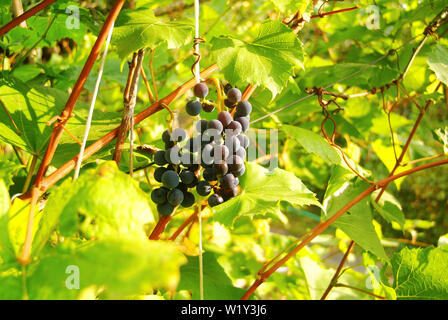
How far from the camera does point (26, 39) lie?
40.2 inches

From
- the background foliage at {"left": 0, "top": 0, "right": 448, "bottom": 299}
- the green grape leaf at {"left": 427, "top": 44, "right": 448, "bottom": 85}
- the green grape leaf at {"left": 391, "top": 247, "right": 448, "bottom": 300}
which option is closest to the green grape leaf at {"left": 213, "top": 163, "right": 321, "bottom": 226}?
the background foliage at {"left": 0, "top": 0, "right": 448, "bottom": 299}

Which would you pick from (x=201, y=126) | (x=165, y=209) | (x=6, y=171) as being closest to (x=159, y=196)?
(x=165, y=209)

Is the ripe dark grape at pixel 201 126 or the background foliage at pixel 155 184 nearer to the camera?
the background foliage at pixel 155 184

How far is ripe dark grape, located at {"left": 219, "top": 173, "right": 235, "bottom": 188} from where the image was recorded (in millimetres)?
607

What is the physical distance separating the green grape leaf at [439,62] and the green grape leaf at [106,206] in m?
0.83

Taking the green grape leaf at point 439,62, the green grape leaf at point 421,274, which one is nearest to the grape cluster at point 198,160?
the green grape leaf at point 421,274

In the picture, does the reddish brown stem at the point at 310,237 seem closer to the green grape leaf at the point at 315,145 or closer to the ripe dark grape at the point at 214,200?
the green grape leaf at the point at 315,145

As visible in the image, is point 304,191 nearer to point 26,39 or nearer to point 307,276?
point 307,276

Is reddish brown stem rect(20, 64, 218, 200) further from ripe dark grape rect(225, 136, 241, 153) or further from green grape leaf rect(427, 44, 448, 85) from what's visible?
green grape leaf rect(427, 44, 448, 85)

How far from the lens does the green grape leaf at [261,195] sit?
2.03 ft

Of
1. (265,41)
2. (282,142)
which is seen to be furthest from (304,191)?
(282,142)

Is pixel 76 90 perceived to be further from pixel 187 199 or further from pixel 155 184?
pixel 155 184

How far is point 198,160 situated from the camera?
608 millimetres

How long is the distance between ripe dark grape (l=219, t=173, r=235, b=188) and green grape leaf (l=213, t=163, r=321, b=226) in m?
0.03
